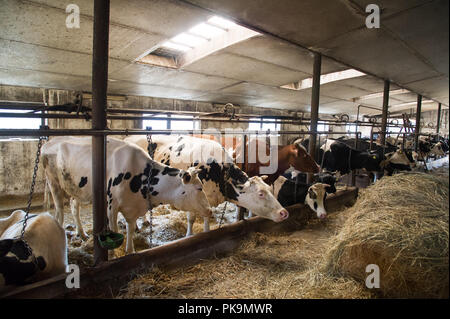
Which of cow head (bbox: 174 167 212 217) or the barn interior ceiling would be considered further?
the barn interior ceiling

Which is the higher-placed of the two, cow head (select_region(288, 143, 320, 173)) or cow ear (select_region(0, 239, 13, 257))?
cow head (select_region(288, 143, 320, 173))

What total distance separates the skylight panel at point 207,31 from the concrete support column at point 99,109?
226 cm

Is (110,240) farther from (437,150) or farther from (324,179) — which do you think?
(437,150)

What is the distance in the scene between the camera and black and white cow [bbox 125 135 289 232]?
350 centimetres

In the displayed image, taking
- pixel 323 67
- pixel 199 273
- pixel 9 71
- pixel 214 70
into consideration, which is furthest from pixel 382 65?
pixel 9 71

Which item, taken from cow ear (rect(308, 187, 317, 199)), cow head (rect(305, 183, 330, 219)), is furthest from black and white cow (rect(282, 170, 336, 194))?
cow head (rect(305, 183, 330, 219))

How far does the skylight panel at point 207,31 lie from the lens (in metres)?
4.39

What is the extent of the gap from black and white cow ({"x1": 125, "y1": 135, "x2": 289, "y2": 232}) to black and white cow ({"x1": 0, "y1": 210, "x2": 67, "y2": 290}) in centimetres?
166

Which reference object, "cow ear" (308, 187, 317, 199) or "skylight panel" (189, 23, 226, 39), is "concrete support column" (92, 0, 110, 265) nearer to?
"skylight panel" (189, 23, 226, 39)

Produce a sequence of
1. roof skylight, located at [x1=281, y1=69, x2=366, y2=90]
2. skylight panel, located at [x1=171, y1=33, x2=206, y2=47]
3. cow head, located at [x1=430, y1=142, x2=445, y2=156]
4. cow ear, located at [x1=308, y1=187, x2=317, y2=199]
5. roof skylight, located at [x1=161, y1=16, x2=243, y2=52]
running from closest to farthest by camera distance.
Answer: roof skylight, located at [x1=161, y1=16, x2=243, y2=52] < cow ear, located at [x1=308, y1=187, x2=317, y2=199] < skylight panel, located at [x1=171, y1=33, x2=206, y2=47] < roof skylight, located at [x1=281, y1=69, x2=366, y2=90] < cow head, located at [x1=430, y1=142, x2=445, y2=156]

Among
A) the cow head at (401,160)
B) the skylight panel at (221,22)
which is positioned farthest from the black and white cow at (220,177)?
the cow head at (401,160)

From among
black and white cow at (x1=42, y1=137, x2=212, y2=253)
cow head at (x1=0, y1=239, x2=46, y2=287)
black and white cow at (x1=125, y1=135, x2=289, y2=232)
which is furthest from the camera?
black and white cow at (x1=125, y1=135, x2=289, y2=232)

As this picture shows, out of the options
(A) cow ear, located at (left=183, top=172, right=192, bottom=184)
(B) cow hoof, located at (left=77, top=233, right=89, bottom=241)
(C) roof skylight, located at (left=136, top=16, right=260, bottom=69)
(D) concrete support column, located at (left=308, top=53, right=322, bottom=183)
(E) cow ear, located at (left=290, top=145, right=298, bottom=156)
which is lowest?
(B) cow hoof, located at (left=77, top=233, right=89, bottom=241)

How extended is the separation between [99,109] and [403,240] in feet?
8.84
